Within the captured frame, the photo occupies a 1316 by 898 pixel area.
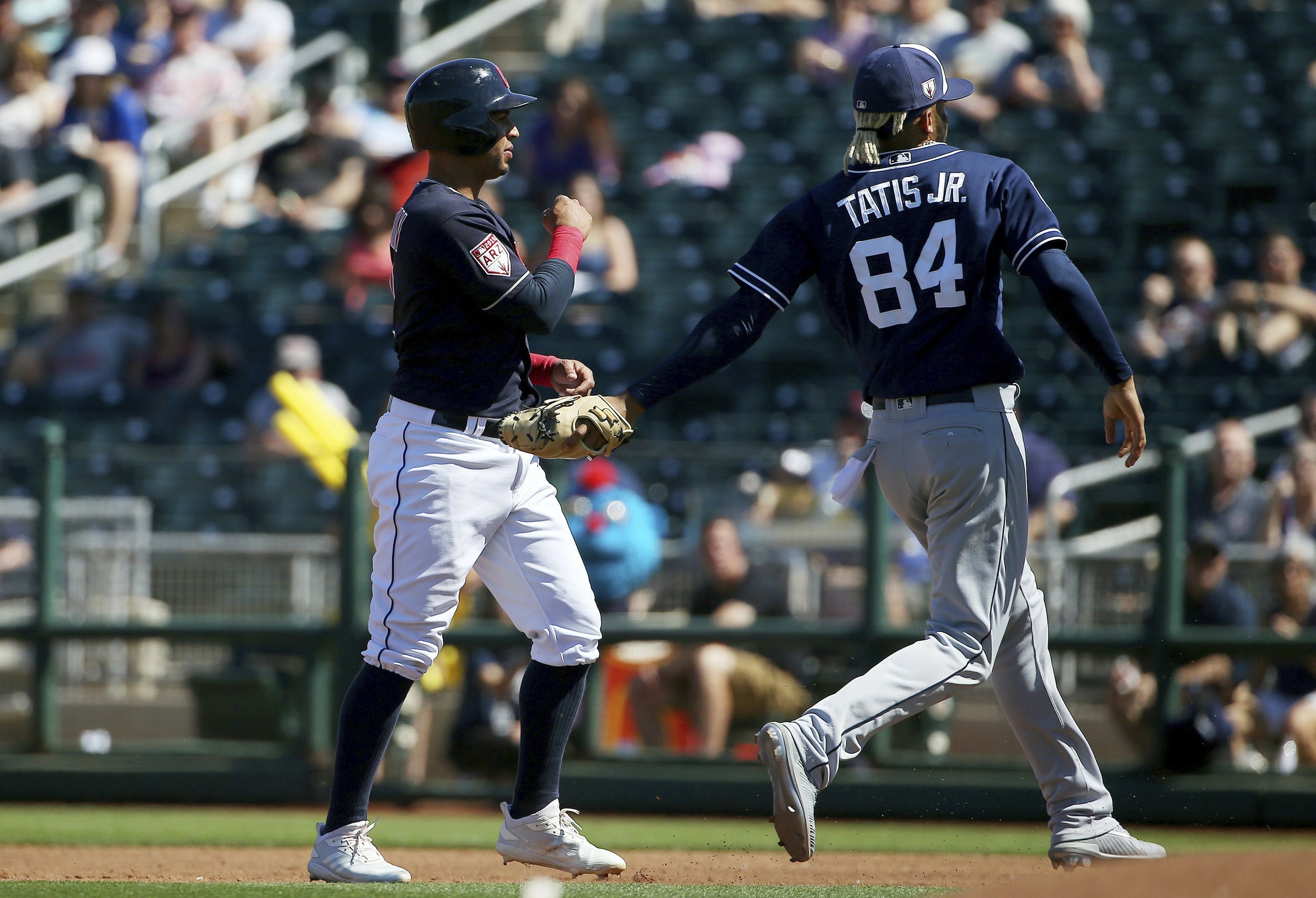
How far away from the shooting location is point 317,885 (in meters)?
3.74

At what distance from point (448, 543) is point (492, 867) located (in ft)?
4.53

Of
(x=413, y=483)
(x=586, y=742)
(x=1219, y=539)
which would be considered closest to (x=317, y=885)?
(x=413, y=483)

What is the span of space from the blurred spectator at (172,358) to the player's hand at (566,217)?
668 centimetres

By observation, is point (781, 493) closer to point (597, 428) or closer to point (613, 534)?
point (613, 534)

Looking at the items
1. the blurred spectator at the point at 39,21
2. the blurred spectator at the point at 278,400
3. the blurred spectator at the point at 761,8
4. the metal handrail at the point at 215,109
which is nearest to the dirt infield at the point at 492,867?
the blurred spectator at the point at 278,400

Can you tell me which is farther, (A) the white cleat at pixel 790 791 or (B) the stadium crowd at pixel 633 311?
(B) the stadium crowd at pixel 633 311

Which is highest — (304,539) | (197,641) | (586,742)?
(304,539)

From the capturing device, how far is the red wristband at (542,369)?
418 centimetres

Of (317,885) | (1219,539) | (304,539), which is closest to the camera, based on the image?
(317,885)

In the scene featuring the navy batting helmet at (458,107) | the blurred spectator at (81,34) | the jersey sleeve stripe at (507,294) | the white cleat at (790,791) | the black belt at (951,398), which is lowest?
the white cleat at (790,791)

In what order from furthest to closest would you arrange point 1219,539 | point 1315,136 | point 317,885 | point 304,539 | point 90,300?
point 90,300
point 1315,136
point 304,539
point 1219,539
point 317,885

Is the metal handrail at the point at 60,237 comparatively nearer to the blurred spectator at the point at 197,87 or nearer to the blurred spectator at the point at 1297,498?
the blurred spectator at the point at 197,87

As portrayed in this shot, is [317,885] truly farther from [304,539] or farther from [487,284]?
[304,539]

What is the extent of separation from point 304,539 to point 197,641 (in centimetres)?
68
